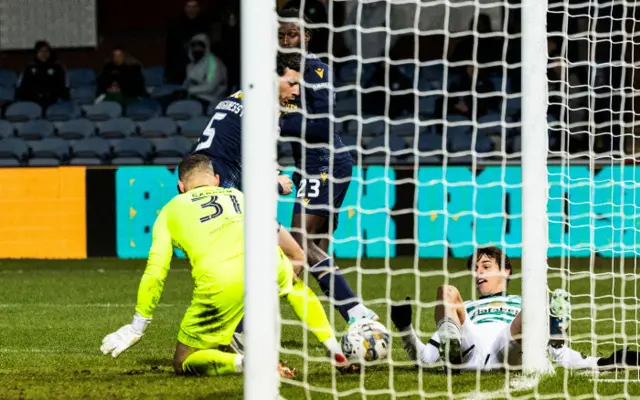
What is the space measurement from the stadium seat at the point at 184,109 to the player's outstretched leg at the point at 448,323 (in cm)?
1080

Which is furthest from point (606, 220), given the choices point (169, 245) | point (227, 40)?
point (169, 245)

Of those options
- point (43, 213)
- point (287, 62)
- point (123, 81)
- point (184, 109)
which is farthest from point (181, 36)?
point (287, 62)

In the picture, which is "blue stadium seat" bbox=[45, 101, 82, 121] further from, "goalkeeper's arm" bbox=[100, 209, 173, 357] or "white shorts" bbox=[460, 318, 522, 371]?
"white shorts" bbox=[460, 318, 522, 371]

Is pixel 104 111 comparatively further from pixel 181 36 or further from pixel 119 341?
pixel 119 341

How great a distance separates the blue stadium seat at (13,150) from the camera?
51.6 ft

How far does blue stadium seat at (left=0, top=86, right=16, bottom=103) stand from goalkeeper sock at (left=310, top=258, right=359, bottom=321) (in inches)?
442

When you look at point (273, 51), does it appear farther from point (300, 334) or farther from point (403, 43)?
point (403, 43)

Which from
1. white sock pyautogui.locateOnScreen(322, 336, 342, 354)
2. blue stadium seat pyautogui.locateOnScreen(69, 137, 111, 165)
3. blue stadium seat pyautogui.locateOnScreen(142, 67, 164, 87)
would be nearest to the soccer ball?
white sock pyautogui.locateOnScreen(322, 336, 342, 354)

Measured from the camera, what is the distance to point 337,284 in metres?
6.75

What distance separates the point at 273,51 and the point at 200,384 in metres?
1.73

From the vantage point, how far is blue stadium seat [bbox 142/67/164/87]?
17172mm

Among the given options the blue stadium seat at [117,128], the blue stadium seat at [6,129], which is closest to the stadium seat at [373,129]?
the blue stadium seat at [117,128]

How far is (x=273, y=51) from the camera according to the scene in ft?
15.0

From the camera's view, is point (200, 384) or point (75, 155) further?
point (75, 155)
